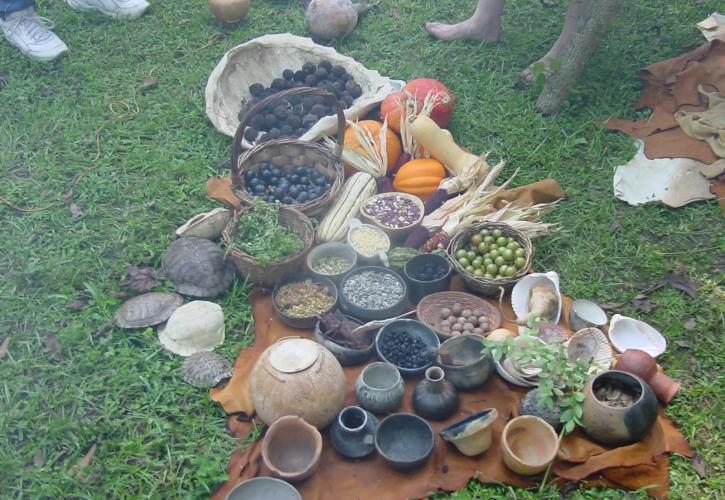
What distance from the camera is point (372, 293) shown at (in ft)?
12.8

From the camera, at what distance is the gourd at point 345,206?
427cm

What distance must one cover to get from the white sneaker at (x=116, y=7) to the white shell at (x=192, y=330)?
4144mm

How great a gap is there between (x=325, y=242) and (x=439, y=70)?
8.36 feet

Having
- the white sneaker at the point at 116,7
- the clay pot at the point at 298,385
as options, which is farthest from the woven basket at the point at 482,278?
the white sneaker at the point at 116,7

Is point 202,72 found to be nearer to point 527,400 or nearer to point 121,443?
point 121,443

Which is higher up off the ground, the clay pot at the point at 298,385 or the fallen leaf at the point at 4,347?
the clay pot at the point at 298,385

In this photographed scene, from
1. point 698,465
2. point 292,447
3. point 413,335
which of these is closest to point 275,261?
point 413,335

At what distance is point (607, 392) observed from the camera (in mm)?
3211

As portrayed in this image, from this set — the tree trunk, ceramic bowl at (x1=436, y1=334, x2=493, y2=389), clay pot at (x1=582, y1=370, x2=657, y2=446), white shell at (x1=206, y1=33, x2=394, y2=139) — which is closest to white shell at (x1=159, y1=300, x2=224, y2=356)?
ceramic bowl at (x1=436, y1=334, x2=493, y2=389)

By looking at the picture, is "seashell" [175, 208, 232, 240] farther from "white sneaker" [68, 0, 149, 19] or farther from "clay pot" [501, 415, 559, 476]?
"white sneaker" [68, 0, 149, 19]

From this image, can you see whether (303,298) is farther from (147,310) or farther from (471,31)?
(471,31)

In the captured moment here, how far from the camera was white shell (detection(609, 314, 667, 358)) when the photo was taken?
3658mm

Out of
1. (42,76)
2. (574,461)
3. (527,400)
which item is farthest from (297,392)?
(42,76)

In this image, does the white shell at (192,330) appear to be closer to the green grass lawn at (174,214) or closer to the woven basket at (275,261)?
the green grass lawn at (174,214)
